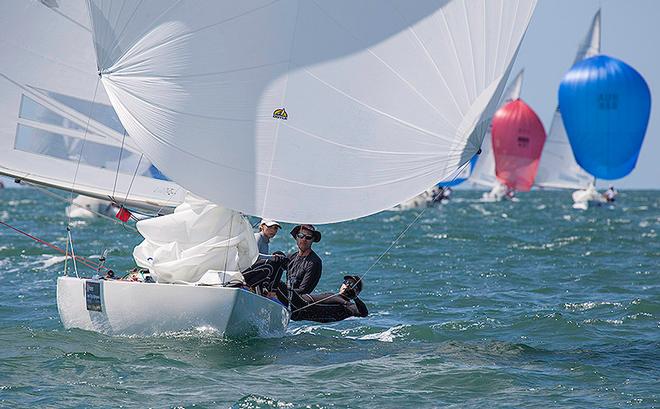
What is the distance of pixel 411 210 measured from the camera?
193ft

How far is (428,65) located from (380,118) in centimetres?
63

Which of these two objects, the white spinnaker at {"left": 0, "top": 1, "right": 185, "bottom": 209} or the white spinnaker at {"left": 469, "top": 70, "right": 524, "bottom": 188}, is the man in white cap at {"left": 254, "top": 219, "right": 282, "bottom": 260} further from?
the white spinnaker at {"left": 469, "top": 70, "right": 524, "bottom": 188}

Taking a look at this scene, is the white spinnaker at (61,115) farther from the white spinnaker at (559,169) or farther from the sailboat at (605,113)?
the white spinnaker at (559,169)

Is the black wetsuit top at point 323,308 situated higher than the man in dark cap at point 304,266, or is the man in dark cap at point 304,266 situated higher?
the man in dark cap at point 304,266

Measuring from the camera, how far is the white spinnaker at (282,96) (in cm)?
961

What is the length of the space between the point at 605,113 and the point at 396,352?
37692mm

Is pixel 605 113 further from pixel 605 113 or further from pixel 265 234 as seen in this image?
pixel 265 234

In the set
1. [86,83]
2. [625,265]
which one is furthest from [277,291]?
[625,265]

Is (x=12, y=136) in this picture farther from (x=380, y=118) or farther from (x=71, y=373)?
(x=380, y=118)

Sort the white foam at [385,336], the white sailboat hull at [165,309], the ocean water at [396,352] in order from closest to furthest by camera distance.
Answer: the ocean water at [396,352], the white sailboat hull at [165,309], the white foam at [385,336]

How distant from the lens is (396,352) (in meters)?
10.5

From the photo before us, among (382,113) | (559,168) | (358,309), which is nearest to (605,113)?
(559,168)

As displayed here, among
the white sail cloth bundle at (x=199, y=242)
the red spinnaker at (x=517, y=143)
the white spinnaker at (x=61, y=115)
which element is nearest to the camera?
the white sail cloth bundle at (x=199, y=242)

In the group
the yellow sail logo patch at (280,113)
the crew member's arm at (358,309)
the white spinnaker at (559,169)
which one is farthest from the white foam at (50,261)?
the white spinnaker at (559,169)
